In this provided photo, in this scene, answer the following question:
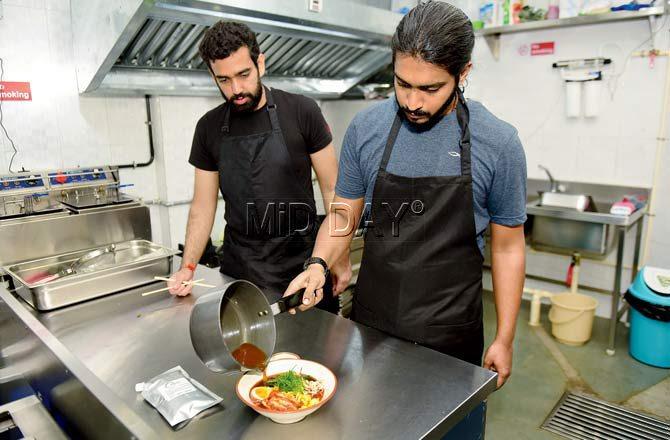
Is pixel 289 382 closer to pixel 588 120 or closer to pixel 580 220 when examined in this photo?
pixel 580 220

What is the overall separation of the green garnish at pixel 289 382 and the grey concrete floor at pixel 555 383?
5.53 feet

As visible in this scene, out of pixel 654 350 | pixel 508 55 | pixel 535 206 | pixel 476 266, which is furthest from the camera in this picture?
pixel 508 55

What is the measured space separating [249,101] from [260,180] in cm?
32

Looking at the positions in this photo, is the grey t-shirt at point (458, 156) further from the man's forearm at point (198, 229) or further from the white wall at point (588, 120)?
the white wall at point (588, 120)

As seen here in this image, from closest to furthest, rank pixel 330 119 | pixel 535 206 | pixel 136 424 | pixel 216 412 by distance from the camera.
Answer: pixel 136 424
pixel 216 412
pixel 535 206
pixel 330 119

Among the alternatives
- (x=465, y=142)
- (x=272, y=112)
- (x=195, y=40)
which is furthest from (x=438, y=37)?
(x=195, y=40)

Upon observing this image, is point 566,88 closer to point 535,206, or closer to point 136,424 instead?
point 535,206

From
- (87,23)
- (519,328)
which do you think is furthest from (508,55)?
(87,23)

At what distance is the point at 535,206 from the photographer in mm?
3406

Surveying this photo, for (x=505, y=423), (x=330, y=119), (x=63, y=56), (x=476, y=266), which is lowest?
(x=505, y=423)

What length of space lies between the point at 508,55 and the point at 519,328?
208cm

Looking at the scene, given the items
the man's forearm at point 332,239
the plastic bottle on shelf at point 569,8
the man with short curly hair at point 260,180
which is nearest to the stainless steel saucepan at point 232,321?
the man's forearm at point 332,239

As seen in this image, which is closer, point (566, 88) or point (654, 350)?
point (654, 350)

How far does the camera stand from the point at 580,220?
3.21 metres
